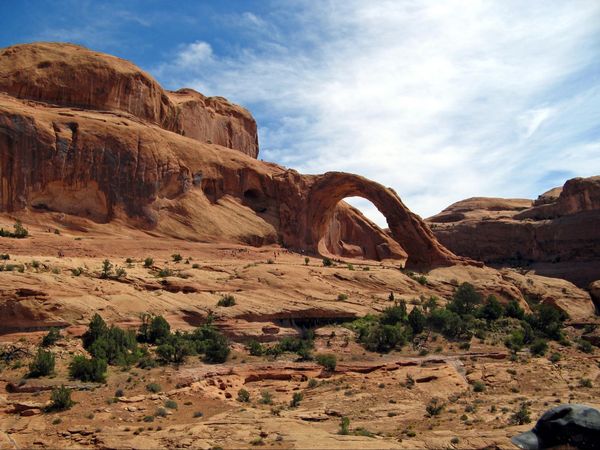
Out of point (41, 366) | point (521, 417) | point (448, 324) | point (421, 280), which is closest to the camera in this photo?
point (521, 417)

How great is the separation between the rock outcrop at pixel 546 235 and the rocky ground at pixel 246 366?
52.7ft

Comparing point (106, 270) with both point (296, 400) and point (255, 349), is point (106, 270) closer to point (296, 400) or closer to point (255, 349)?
point (255, 349)

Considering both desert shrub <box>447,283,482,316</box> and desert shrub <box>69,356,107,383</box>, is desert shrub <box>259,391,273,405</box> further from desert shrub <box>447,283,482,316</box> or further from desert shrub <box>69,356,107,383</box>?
desert shrub <box>447,283,482,316</box>

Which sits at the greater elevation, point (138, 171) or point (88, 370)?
point (138, 171)

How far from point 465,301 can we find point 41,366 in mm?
21608

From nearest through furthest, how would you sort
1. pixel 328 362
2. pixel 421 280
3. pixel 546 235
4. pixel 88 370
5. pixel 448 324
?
pixel 88 370 → pixel 328 362 → pixel 448 324 → pixel 421 280 → pixel 546 235

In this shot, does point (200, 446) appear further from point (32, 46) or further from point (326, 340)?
point (32, 46)

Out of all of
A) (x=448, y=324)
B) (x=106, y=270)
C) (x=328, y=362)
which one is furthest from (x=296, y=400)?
(x=448, y=324)

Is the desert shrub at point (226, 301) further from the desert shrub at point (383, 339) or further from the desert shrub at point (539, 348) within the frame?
the desert shrub at point (539, 348)

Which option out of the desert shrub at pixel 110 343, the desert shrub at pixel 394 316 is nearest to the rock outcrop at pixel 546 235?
the desert shrub at pixel 394 316

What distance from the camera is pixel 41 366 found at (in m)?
21.4

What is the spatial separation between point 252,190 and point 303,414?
2749 centimetres

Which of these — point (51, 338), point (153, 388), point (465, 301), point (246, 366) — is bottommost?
point (153, 388)

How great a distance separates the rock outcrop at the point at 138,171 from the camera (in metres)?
35.4
